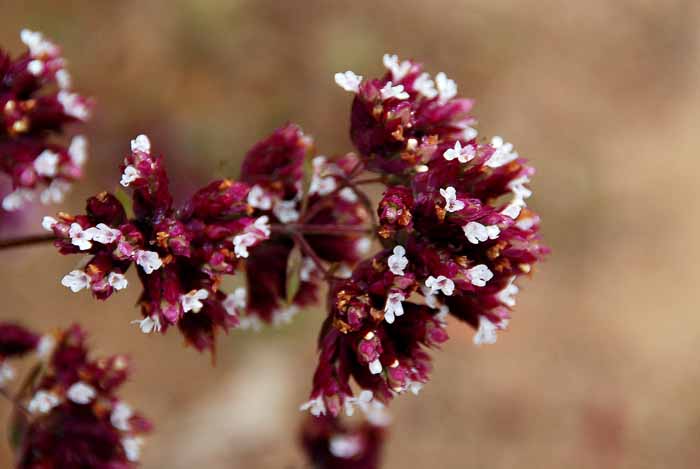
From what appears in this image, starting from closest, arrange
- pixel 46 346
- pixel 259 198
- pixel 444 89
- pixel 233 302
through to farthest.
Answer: pixel 233 302 → pixel 444 89 → pixel 259 198 → pixel 46 346

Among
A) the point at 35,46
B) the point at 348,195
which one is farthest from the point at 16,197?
the point at 348,195

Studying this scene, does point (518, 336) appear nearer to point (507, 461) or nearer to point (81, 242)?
point (507, 461)

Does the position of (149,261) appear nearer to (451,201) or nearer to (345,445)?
(451,201)

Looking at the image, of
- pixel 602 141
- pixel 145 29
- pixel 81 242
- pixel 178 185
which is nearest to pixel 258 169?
pixel 81 242

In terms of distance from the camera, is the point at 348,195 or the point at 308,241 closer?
the point at 348,195

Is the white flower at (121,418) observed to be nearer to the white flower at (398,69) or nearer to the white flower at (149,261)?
the white flower at (149,261)

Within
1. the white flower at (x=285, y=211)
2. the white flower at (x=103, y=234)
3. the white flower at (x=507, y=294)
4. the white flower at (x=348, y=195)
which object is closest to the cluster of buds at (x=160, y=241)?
the white flower at (x=103, y=234)

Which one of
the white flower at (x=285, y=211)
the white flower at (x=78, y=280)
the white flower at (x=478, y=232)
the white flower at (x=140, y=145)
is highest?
the white flower at (x=285, y=211)
